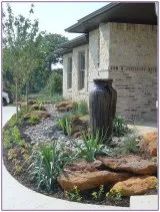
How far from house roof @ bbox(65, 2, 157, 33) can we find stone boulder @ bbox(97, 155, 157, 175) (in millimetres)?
4987

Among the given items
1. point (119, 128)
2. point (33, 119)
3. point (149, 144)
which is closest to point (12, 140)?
point (119, 128)

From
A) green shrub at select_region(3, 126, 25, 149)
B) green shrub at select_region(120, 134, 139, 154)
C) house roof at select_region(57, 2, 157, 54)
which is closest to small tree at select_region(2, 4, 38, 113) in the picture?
house roof at select_region(57, 2, 157, 54)

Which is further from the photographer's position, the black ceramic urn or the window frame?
the window frame

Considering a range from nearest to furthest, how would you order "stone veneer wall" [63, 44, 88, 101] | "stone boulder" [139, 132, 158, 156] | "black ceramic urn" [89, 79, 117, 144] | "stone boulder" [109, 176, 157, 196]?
"stone boulder" [109, 176, 157, 196], "stone boulder" [139, 132, 158, 156], "black ceramic urn" [89, 79, 117, 144], "stone veneer wall" [63, 44, 88, 101]

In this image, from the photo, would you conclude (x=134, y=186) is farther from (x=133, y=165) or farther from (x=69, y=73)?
(x=69, y=73)

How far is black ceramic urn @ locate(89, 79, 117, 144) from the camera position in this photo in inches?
341

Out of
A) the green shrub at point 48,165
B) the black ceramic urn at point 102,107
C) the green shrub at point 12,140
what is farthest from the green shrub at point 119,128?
the green shrub at point 48,165

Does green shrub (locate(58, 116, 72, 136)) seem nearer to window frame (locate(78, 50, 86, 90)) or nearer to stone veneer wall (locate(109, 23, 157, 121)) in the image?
stone veneer wall (locate(109, 23, 157, 121))

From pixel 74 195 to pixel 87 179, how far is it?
262 millimetres

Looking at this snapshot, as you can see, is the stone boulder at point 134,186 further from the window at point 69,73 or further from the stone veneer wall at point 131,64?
the window at point 69,73

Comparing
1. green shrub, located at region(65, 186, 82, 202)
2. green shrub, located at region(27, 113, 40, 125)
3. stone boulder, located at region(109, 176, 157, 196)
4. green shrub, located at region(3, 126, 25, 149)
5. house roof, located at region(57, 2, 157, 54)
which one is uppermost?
house roof, located at region(57, 2, 157, 54)

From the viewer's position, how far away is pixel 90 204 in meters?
5.89

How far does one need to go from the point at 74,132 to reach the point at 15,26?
4486mm

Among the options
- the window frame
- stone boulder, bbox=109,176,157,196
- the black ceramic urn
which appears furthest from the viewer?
the window frame
